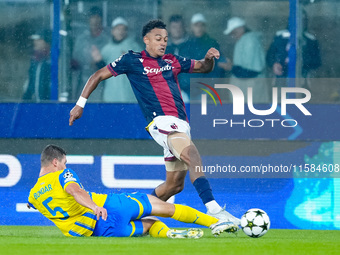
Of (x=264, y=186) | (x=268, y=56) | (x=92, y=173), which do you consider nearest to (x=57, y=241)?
(x=92, y=173)

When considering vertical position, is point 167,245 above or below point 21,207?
above

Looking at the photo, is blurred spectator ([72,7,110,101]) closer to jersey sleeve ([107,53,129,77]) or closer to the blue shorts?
jersey sleeve ([107,53,129,77])

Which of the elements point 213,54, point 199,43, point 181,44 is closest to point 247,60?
point 199,43

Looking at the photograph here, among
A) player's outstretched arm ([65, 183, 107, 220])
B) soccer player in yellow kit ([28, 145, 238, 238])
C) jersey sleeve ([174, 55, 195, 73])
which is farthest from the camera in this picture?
jersey sleeve ([174, 55, 195, 73])

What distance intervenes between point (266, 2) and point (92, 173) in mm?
2837

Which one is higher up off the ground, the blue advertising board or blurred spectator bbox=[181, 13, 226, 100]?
blurred spectator bbox=[181, 13, 226, 100]

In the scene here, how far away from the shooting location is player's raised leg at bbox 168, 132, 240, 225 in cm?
745

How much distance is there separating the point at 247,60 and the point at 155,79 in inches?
67.0

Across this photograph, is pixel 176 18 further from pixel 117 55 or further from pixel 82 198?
pixel 82 198

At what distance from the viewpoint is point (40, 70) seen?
384 inches

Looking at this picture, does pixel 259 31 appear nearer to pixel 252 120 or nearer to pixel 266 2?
pixel 266 2

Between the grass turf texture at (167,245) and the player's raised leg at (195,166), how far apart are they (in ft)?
0.88

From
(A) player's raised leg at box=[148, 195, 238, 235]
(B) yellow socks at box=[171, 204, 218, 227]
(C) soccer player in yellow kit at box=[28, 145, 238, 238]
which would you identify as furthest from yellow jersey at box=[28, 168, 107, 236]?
(B) yellow socks at box=[171, 204, 218, 227]

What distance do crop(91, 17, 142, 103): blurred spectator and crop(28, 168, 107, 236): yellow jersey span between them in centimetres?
255
